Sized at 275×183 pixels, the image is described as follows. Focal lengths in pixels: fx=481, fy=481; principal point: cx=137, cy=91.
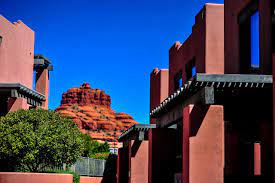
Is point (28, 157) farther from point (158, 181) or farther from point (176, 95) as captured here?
point (176, 95)

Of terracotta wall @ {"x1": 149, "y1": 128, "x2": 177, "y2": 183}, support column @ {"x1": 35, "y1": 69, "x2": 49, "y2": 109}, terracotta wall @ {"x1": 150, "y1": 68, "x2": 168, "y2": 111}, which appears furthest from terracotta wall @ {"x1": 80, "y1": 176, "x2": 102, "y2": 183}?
terracotta wall @ {"x1": 149, "y1": 128, "x2": 177, "y2": 183}

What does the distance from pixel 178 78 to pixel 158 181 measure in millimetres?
7292

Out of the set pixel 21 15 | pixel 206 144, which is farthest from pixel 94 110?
pixel 206 144

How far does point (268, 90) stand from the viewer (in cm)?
1149

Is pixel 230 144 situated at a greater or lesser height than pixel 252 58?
lesser

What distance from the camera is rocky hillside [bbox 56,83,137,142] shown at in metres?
108

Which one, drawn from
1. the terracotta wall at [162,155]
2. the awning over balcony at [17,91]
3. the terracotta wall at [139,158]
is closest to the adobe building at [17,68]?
the awning over balcony at [17,91]

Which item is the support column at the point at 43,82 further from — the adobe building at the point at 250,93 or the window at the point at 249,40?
the window at the point at 249,40

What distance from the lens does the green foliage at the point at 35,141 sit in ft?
63.4

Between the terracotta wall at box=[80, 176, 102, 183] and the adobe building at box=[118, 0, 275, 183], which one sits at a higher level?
the adobe building at box=[118, 0, 275, 183]

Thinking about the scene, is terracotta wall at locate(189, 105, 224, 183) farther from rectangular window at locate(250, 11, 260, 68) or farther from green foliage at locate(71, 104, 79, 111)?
green foliage at locate(71, 104, 79, 111)

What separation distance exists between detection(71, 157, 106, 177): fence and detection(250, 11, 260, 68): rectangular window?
55.5 feet

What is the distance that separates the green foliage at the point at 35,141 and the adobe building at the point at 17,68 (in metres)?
1.51

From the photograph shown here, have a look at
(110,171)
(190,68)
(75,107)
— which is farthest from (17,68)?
(75,107)
